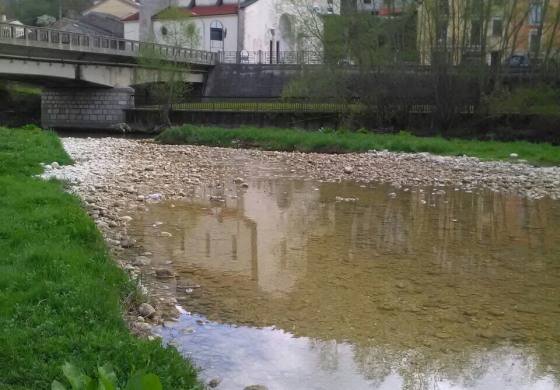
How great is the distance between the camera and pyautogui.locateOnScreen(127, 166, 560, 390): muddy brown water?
7156mm

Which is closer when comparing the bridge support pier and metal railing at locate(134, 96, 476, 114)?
metal railing at locate(134, 96, 476, 114)

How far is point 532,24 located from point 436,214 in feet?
87.4

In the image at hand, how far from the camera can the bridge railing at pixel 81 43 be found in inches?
1593

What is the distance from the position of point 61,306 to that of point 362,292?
438 cm

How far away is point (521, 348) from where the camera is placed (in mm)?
7699

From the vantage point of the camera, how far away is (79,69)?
48094 millimetres

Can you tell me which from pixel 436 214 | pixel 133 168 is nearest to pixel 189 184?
pixel 133 168

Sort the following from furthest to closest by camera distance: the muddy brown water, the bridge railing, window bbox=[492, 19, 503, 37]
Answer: the bridge railing
window bbox=[492, 19, 503, 37]
the muddy brown water

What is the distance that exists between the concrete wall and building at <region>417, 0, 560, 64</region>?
2130cm

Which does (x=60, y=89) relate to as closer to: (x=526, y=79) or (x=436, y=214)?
(x=526, y=79)

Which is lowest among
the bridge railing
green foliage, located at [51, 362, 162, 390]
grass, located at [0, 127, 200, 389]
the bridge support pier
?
grass, located at [0, 127, 200, 389]

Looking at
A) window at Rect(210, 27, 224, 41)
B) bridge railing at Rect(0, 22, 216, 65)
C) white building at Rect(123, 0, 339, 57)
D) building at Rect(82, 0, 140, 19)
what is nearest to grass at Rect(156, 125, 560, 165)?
bridge railing at Rect(0, 22, 216, 65)

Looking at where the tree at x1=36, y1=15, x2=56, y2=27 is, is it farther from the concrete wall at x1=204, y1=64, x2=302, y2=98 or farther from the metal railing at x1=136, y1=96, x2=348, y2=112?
the metal railing at x1=136, y1=96, x2=348, y2=112

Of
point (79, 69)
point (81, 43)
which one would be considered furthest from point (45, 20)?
point (81, 43)
